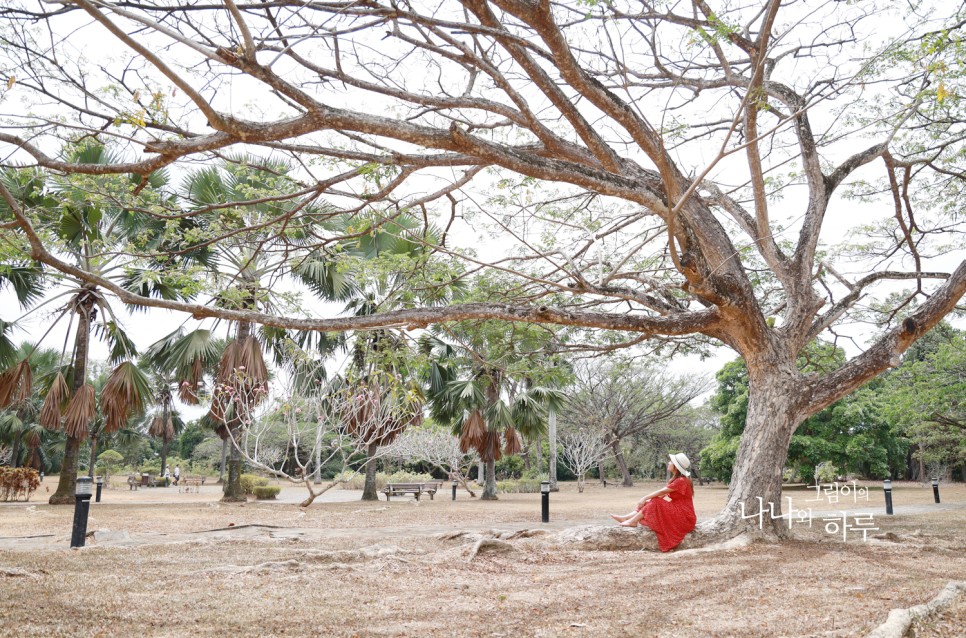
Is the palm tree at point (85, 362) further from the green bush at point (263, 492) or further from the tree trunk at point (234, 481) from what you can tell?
the green bush at point (263, 492)

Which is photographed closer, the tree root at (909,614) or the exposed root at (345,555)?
the tree root at (909,614)

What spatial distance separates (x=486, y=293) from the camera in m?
9.48

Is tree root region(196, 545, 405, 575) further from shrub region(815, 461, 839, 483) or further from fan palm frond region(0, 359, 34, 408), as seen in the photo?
shrub region(815, 461, 839, 483)

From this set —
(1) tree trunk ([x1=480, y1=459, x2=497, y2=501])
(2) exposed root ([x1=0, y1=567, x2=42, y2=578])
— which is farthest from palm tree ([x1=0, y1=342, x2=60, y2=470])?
(2) exposed root ([x1=0, y1=567, x2=42, y2=578])

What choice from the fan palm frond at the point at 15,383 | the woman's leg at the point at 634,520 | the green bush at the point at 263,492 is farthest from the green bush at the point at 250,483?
the woman's leg at the point at 634,520

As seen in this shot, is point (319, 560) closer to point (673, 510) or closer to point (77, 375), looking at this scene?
point (673, 510)

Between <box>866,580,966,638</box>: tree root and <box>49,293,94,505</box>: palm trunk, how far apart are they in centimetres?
1635

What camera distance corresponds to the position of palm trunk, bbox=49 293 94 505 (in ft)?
51.2

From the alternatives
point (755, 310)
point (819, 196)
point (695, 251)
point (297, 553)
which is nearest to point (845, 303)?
point (819, 196)

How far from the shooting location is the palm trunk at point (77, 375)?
15.6 metres

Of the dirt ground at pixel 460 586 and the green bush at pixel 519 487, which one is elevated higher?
the dirt ground at pixel 460 586

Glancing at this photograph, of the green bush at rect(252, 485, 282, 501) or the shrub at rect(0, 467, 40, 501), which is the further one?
the green bush at rect(252, 485, 282, 501)

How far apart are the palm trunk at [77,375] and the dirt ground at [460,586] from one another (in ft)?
23.5

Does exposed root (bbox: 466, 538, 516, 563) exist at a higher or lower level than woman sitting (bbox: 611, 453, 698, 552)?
lower
